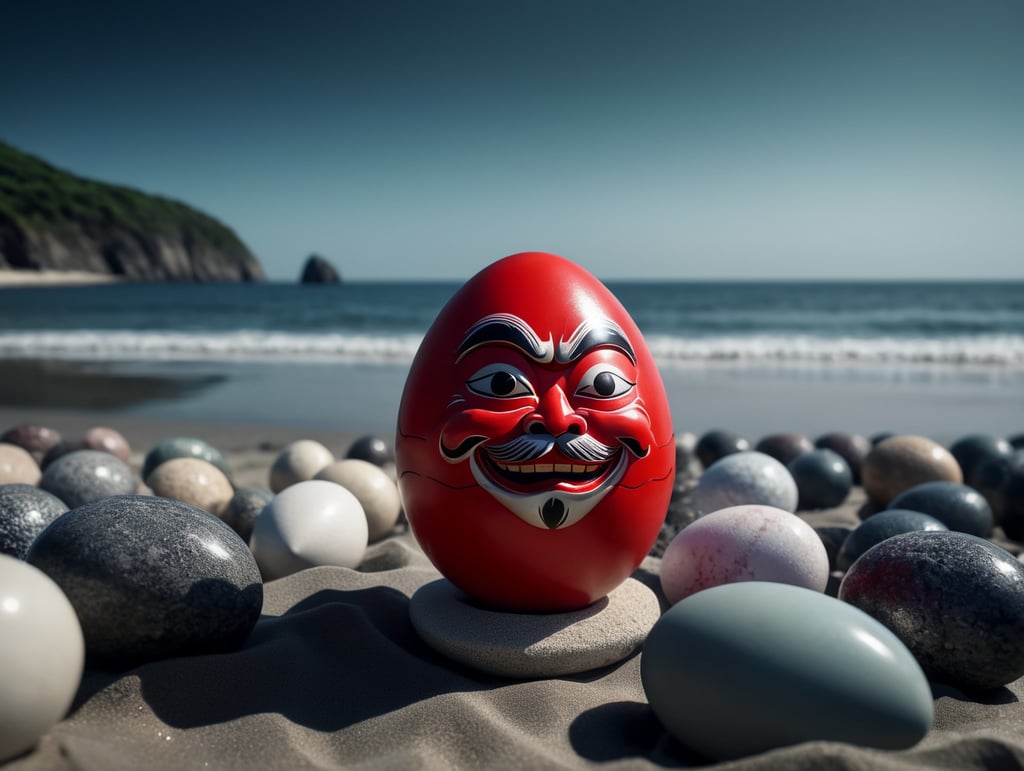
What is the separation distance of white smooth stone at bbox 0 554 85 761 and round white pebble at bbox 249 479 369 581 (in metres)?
2.09

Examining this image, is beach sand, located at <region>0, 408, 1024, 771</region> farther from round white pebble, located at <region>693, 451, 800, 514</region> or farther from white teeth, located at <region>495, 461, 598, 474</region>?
round white pebble, located at <region>693, 451, 800, 514</region>

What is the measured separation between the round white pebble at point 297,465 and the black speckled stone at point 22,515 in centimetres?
249

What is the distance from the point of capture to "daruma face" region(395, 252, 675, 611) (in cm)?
362

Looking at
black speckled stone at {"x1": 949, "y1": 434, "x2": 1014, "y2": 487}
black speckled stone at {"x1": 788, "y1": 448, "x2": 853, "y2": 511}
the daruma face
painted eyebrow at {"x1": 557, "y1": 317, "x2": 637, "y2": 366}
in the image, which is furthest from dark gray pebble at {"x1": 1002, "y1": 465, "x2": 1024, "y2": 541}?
painted eyebrow at {"x1": 557, "y1": 317, "x2": 637, "y2": 366}

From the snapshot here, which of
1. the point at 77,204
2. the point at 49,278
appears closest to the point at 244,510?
the point at 49,278

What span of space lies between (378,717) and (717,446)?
5774mm

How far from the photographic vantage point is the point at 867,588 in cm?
385

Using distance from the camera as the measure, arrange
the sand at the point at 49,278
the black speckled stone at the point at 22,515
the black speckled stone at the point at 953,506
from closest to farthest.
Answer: the black speckled stone at the point at 22,515 → the black speckled stone at the point at 953,506 → the sand at the point at 49,278

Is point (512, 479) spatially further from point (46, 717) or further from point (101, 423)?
point (101, 423)

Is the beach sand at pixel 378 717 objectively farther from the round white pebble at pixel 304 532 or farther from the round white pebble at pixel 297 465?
the round white pebble at pixel 297 465

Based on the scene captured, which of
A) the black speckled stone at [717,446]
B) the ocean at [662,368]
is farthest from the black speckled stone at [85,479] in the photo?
the black speckled stone at [717,446]

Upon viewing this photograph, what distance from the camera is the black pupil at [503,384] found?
12.0 feet

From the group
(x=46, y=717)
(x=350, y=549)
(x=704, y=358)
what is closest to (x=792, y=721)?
(x=46, y=717)

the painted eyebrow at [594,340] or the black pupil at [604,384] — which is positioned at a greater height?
the painted eyebrow at [594,340]
